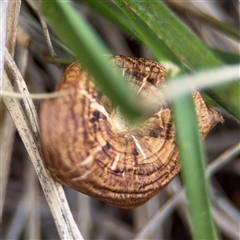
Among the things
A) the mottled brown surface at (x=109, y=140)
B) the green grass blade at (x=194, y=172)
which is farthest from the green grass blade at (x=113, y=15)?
the green grass blade at (x=194, y=172)

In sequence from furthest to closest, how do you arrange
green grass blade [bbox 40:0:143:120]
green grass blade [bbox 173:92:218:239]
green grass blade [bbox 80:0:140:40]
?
green grass blade [bbox 80:0:140:40] → green grass blade [bbox 173:92:218:239] → green grass blade [bbox 40:0:143:120]

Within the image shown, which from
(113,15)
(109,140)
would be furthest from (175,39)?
(113,15)

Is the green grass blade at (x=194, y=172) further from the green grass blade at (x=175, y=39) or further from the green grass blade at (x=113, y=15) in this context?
the green grass blade at (x=113, y=15)

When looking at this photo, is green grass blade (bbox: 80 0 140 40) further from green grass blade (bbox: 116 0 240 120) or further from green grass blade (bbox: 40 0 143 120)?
green grass blade (bbox: 40 0 143 120)

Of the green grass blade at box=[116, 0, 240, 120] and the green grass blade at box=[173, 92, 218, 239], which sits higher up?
the green grass blade at box=[116, 0, 240, 120]

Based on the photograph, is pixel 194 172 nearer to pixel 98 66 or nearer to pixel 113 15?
pixel 98 66

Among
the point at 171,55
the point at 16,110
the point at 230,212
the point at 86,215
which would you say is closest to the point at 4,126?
the point at 16,110

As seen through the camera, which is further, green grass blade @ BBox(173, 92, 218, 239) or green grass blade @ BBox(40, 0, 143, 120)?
green grass blade @ BBox(173, 92, 218, 239)

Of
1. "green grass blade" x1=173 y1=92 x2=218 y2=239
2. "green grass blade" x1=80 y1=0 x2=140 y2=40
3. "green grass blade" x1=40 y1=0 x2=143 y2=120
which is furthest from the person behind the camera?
"green grass blade" x1=80 y1=0 x2=140 y2=40

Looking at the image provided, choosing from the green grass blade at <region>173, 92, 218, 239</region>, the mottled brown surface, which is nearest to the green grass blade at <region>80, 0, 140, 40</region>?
the mottled brown surface
